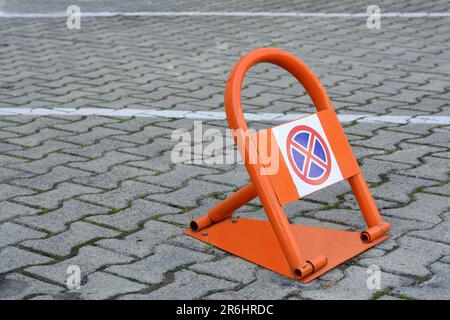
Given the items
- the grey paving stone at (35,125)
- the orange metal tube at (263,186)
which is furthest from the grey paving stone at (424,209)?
the grey paving stone at (35,125)

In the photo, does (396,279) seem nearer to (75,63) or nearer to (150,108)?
(150,108)

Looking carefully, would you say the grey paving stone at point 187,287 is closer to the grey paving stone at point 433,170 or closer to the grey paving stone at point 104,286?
the grey paving stone at point 104,286

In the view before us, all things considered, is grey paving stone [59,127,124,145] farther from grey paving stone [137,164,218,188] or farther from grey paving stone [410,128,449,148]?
grey paving stone [410,128,449,148]

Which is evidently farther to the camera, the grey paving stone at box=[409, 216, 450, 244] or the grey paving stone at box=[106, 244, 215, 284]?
the grey paving stone at box=[409, 216, 450, 244]

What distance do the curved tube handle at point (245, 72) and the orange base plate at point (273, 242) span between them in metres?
0.58

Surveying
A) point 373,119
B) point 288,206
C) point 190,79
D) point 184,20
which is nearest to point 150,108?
point 190,79

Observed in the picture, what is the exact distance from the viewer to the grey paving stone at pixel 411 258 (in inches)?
136

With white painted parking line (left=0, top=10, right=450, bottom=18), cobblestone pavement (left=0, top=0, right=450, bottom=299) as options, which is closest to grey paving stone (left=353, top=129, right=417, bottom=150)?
cobblestone pavement (left=0, top=0, right=450, bottom=299)

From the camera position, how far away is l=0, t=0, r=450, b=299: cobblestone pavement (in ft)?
11.3

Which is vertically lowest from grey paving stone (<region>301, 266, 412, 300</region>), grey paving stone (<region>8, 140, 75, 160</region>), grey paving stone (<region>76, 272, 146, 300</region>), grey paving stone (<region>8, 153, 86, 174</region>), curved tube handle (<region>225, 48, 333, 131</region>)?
grey paving stone (<region>301, 266, 412, 300</region>)

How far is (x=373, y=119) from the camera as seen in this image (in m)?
5.70

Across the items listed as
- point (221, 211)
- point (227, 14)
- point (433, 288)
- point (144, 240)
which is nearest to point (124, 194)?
point (144, 240)

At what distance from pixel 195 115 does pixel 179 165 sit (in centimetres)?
109

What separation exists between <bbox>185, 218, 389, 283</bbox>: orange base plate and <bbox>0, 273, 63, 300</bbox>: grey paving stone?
80 centimetres
